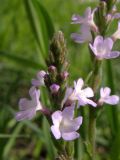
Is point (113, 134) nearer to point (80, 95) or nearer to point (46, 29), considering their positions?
point (46, 29)

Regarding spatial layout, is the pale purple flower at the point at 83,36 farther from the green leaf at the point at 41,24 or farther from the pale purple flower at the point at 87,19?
the green leaf at the point at 41,24

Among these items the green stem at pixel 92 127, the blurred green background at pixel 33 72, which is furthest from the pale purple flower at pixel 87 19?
the green stem at pixel 92 127

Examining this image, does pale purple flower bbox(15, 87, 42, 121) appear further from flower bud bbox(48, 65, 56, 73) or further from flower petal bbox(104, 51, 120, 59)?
flower petal bbox(104, 51, 120, 59)

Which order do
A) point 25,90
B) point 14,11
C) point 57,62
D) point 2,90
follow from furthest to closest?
point 14,11
point 25,90
point 2,90
point 57,62

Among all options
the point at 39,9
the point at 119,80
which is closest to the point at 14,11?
the point at 119,80

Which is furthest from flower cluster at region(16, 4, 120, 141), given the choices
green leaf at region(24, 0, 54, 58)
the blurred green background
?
green leaf at region(24, 0, 54, 58)
